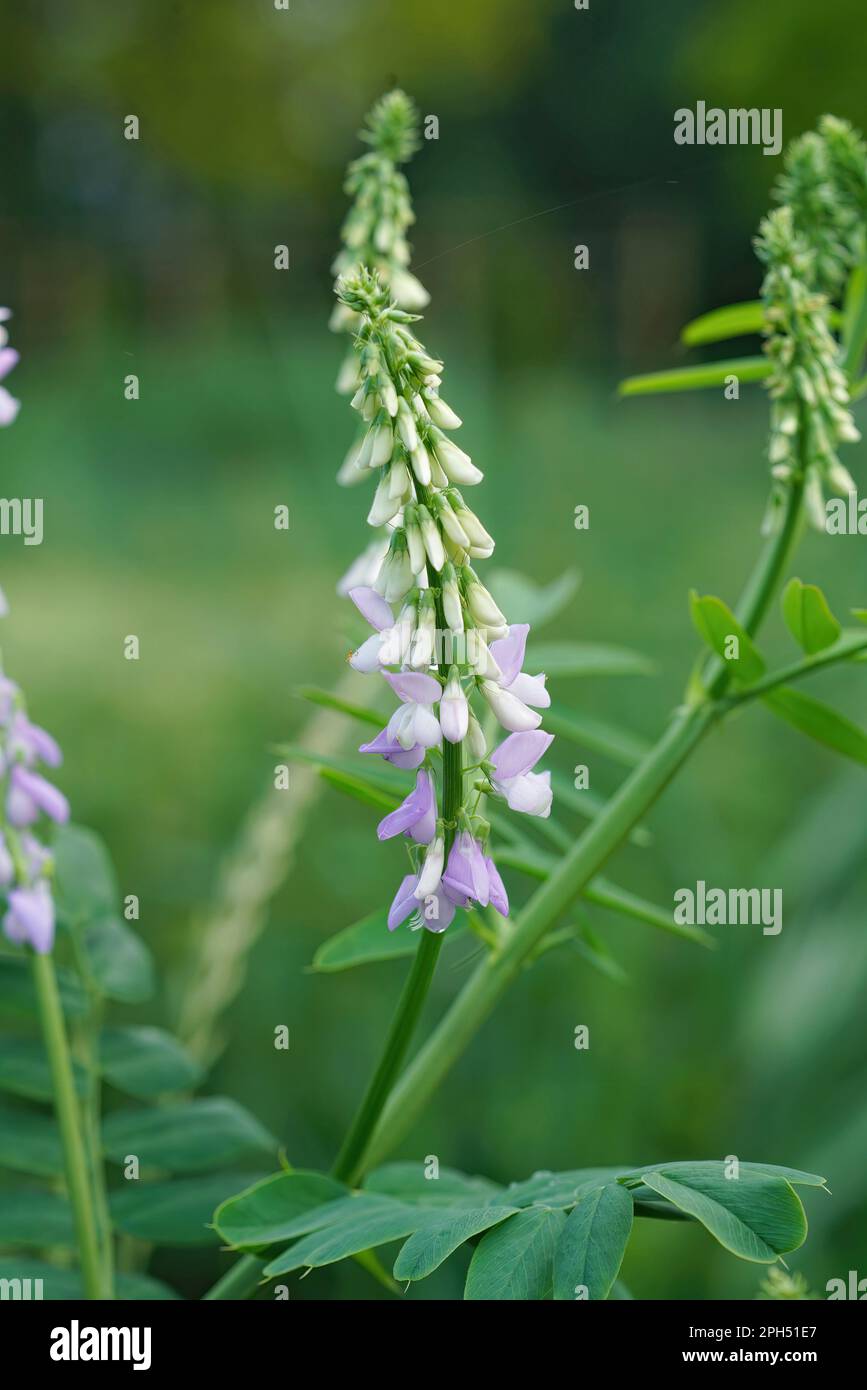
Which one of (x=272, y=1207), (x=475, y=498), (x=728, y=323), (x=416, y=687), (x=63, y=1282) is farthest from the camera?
(x=475, y=498)

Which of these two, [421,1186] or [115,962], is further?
[115,962]

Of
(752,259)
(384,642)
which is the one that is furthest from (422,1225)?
(752,259)

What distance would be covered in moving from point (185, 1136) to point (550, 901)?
248mm

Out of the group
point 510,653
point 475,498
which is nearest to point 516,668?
point 510,653

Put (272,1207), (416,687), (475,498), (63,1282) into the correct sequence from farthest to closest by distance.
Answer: (475,498), (63,1282), (272,1207), (416,687)

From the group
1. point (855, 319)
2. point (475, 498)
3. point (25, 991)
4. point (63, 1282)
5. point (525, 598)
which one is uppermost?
point (475, 498)

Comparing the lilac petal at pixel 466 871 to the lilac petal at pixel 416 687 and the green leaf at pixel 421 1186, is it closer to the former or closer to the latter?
the lilac petal at pixel 416 687

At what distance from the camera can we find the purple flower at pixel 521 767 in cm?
38

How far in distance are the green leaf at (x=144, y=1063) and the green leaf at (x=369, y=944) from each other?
0.46 feet

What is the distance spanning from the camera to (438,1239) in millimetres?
406

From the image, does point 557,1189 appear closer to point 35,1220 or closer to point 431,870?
point 431,870


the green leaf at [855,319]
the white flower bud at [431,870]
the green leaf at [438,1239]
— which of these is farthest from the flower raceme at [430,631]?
the green leaf at [855,319]

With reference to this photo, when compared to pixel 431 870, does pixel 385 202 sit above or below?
above
